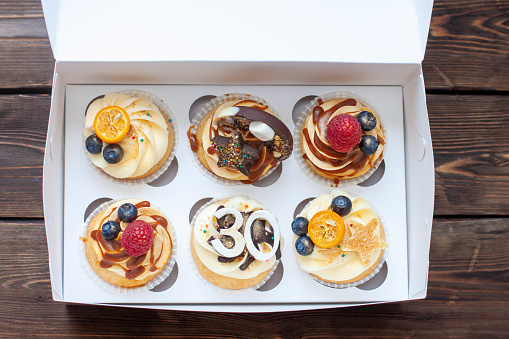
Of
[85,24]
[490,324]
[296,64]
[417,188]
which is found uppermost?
[85,24]

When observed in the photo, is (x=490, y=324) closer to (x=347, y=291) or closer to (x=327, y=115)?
(x=347, y=291)

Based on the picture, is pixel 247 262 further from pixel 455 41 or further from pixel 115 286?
pixel 455 41

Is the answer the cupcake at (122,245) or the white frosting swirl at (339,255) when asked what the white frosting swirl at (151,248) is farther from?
the white frosting swirl at (339,255)

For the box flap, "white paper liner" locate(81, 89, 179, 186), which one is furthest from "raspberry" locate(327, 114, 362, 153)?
the box flap

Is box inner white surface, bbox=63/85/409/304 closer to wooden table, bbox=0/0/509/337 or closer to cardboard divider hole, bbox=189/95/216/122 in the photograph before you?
cardboard divider hole, bbox=189/95/216/122

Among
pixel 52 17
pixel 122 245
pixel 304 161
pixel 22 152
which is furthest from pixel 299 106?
pixel 22 152

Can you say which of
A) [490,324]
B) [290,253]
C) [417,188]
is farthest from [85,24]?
[490,324]

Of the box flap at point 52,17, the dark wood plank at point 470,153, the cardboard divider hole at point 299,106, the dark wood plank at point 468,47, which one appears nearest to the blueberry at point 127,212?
the box flap at point 52,17
